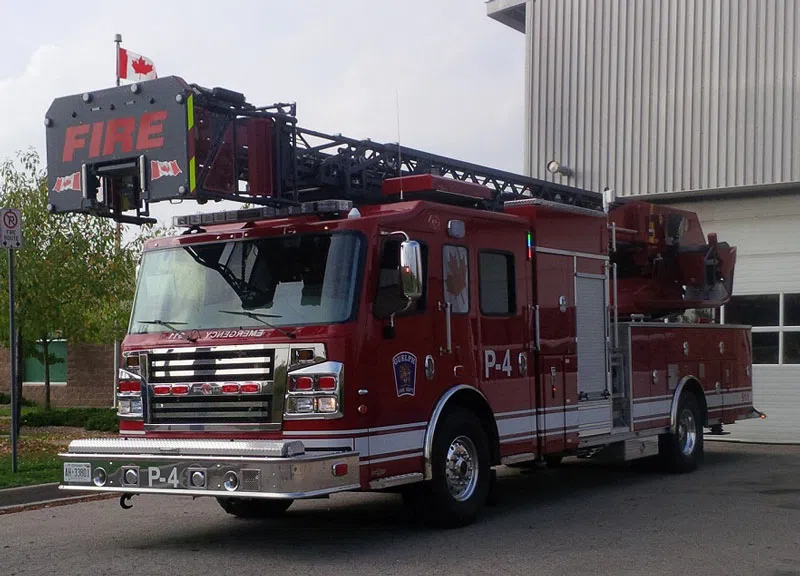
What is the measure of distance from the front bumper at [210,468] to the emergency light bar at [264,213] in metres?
1.89

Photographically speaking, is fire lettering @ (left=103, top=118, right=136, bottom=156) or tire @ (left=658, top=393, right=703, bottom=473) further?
tire @ (left=658, top=393, right=703, bottom=473)

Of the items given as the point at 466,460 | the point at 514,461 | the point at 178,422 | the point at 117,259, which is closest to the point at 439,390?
the point at 466,460

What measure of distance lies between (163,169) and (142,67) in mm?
11703

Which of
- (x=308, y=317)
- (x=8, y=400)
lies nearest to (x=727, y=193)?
(x=308, y=317)

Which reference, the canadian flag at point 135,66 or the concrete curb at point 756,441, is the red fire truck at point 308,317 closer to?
the concrete curb at point 756,441

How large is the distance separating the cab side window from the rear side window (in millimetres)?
1137

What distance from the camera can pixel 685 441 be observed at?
503 inches

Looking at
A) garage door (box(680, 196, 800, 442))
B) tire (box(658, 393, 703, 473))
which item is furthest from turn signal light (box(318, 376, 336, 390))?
garage door (box(680, 196, 800, 442))

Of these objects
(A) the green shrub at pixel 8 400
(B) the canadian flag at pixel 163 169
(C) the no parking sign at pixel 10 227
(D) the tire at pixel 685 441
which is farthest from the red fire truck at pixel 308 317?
(A) the green shrub at pixel 8 400

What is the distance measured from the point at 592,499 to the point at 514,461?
5.17ft

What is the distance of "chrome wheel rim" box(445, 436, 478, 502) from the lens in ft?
28.6

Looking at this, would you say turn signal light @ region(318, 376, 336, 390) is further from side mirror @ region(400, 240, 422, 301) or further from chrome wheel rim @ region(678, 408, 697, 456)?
chrome wheel rim @ region(678, 408, 697, 456)

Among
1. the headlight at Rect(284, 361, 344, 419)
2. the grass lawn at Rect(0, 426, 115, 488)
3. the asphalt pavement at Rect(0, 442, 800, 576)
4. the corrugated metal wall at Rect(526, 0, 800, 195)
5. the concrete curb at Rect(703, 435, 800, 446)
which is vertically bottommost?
the concrete curb at Rect(703, 435, 800, 446)

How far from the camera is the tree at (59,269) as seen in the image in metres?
19.7
